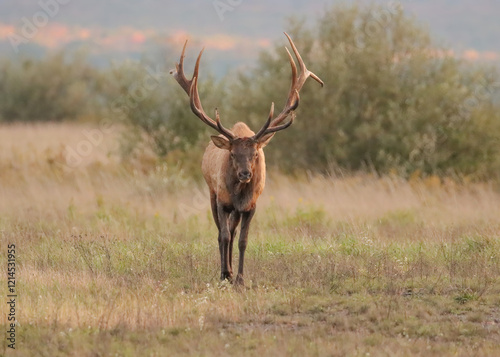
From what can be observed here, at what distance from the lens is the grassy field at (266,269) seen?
8070mm

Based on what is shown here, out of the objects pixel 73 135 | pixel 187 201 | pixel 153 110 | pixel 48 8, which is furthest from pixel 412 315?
pixel 73 135

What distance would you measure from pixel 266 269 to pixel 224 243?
735 mm

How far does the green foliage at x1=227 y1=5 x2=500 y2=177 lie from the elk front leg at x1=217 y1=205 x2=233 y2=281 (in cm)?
960

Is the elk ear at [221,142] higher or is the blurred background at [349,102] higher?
the blurred background at [349,102]

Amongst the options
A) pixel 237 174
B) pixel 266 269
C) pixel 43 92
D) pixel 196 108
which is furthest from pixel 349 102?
pixel 43 92

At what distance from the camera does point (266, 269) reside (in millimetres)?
11234

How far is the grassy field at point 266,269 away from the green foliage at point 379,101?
1.75 m

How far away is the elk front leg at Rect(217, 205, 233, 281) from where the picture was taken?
1084 centimetres

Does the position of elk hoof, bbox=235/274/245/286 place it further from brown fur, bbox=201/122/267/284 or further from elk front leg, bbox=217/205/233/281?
elk front leg, bbox=217/205/233/281

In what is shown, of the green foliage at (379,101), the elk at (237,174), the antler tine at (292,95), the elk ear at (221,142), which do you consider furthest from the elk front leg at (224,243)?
the green foliage at (379,101)

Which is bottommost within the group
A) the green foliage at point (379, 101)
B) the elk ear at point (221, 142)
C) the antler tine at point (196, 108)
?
the elk ear at point (221, 142)

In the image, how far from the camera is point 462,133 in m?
20.5

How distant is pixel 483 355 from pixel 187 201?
10541 millimetres

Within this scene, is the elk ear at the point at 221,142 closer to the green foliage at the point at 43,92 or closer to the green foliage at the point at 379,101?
the green foliage at the point at 379,101
